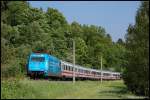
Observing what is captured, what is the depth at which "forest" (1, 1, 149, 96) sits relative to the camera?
28.0 m

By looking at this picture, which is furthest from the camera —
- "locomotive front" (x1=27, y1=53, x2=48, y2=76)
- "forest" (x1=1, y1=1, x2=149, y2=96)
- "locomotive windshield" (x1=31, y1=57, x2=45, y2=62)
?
"locomotive windshield" (x1=31, y1=57, x2=45, y2=62)

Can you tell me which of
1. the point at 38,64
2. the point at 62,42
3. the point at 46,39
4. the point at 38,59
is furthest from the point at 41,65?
the point at 62,42

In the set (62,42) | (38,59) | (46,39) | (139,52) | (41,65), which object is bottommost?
(41,65)

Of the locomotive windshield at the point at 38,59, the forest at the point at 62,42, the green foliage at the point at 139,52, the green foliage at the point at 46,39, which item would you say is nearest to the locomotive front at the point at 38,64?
the locomotive windshield at the point at 38,59

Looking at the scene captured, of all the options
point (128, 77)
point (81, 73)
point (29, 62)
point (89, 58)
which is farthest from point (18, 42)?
point (128, 77)

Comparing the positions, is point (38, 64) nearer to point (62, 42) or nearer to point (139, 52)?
point (139, 52)

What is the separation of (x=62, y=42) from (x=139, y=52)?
63220 millimetres

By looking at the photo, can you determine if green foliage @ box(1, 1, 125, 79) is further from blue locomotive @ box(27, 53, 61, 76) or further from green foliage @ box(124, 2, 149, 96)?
green foliage @ box(124, 2, 149, 96)

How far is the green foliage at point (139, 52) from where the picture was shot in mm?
28000

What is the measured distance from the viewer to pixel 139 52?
2906 centimetres

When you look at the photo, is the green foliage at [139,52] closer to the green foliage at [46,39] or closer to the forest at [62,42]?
the forest at [62,42]

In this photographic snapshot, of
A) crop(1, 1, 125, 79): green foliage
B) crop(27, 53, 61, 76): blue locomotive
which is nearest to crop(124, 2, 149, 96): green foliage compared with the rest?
crop(1, 1, 125, 79): green foliage

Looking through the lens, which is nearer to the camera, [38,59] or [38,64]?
[38,64]

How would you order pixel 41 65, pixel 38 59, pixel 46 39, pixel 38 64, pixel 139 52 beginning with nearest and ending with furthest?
pixel 139 52
pixel 41 65
pixel 38 64
pixel 38 59
pixel 46 39
